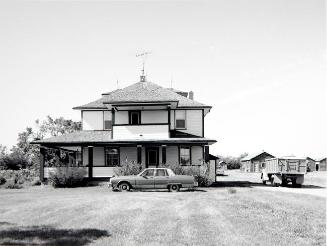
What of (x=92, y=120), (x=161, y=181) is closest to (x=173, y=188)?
(x=161, y=181)

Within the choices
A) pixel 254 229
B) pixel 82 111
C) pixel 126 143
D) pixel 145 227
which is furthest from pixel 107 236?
pixel 82 111

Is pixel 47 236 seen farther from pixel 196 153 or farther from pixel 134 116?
pixel 196 153

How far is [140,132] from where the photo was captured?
1155 inches

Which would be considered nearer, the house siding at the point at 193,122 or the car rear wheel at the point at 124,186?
the car rear wheel at the point at 124,186

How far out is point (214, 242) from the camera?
862 centimetres

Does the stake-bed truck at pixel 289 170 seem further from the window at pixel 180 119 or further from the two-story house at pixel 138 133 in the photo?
the window at pixel 180 119

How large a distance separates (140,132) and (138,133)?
17 centimetres

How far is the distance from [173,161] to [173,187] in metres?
9.35

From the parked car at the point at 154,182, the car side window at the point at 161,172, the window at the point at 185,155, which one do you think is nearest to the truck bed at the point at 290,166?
the window at the point at 185,155

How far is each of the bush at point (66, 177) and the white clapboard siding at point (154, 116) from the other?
269 inches

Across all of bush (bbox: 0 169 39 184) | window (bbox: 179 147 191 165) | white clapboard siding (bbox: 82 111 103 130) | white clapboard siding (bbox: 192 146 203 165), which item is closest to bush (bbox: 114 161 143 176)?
window (bbox: 179 147 191 165)

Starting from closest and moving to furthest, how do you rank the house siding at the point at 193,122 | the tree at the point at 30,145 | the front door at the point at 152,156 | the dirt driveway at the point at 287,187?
1. the dirt driveway at the point at 287,187
2. the front door at the point at 152,156
3. the house siding at the point at 193,122
4. the tree at the point at 30,145

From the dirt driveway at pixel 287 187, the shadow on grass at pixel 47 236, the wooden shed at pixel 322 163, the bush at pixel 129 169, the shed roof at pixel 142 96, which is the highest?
the shed roof at pixel 142 96

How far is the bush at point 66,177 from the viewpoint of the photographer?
87.4ft
